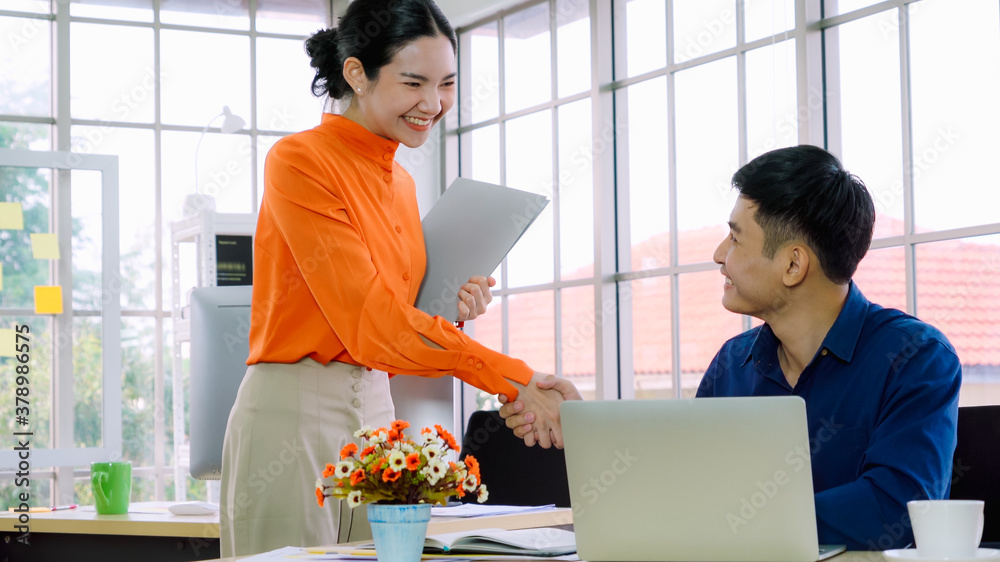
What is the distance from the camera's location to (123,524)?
2121 millimetres

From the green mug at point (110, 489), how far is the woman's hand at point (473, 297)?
0.96m

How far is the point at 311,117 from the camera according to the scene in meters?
5.71

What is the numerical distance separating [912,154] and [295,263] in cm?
279

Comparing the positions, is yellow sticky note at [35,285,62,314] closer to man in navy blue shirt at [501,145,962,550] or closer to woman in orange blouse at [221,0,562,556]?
woman in orange blouse at [221,0,562,556]

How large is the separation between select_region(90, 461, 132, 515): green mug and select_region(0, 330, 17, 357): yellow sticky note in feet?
7.08

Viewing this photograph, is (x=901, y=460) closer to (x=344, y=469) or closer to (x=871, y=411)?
(x=871, y=411)

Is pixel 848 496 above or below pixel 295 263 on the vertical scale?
below

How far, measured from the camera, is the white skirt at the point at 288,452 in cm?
165

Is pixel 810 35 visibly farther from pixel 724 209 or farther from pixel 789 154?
pixel 789 154

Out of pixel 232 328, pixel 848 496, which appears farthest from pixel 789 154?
pixel 232 328

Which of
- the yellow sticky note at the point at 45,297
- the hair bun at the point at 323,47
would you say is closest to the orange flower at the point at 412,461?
the hair bun at the point at 323,47

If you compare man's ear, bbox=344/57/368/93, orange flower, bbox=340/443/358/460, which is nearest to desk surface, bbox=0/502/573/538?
orange flower, bbox=340/443/358/460

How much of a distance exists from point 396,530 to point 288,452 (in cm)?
50

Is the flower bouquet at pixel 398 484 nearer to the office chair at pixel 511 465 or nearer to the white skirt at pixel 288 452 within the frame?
the white skirt at pixel 288 452
